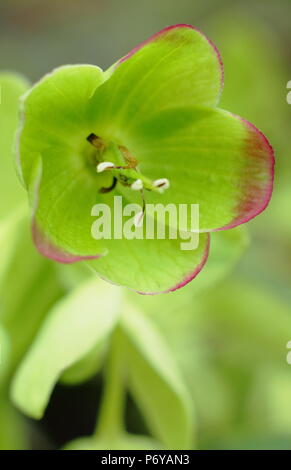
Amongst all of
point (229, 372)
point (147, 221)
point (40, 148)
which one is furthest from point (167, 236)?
point (229, 372)

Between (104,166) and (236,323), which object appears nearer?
(104,166)

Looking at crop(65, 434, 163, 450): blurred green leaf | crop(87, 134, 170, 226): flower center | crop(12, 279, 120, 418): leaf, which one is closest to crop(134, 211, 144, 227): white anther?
crop(87, 134, 170, 226): flower center

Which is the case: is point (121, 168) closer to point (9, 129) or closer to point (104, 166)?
point (104, 166)

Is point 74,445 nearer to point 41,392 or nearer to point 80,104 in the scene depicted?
point 41,392

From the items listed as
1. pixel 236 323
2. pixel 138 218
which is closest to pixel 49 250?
pixel 138 218

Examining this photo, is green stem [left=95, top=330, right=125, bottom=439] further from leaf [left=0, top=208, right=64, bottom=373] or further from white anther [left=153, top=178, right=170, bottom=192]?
white anther [left=153, top=178, right=170, bottom=192]

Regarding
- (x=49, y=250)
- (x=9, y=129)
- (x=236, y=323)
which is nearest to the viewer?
(x=49, y=250)
